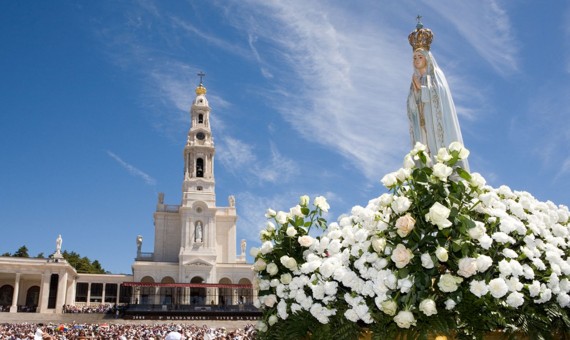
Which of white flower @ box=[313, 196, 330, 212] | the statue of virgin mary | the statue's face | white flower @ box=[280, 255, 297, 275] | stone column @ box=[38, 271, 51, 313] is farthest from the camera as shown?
stone column @ box=[38, 271, 51, 313]

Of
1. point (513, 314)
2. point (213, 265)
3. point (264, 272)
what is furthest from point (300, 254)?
point (213, 265)

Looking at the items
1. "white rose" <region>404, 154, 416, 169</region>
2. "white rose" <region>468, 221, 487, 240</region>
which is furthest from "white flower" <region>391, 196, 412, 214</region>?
"white rose" <region>468, 221, 487, 240</region>

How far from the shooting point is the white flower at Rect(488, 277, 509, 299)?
4547 mm

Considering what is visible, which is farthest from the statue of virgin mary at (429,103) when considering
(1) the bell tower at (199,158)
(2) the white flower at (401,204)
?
(1) the bell tower at (199,158)

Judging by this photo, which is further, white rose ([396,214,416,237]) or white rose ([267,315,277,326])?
white rose ([267,315,277,326])

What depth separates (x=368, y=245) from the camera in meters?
5.31

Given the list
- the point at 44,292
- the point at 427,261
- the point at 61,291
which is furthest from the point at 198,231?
the point at 427,261

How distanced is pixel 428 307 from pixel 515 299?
791 millimetres

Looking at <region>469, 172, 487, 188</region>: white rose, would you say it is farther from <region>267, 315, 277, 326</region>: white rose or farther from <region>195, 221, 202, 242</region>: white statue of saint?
<region>195, 221, 202, 242</region>: white statue of saint

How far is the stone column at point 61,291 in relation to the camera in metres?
55.7

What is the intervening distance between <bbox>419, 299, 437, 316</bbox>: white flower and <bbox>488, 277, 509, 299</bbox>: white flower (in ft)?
1.72

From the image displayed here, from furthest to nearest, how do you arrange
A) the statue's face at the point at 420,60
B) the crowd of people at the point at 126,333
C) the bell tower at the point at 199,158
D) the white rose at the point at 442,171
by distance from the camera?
the bell tower at the point at 199,158 < the crowd of people at the point at 126,333 < the statue's face at the point at 420,60 < the white rose at the point at 442,171

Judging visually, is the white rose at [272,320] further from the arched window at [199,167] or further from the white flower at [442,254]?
the arched window at [199,167]

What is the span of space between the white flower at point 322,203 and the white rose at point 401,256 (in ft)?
6.43
